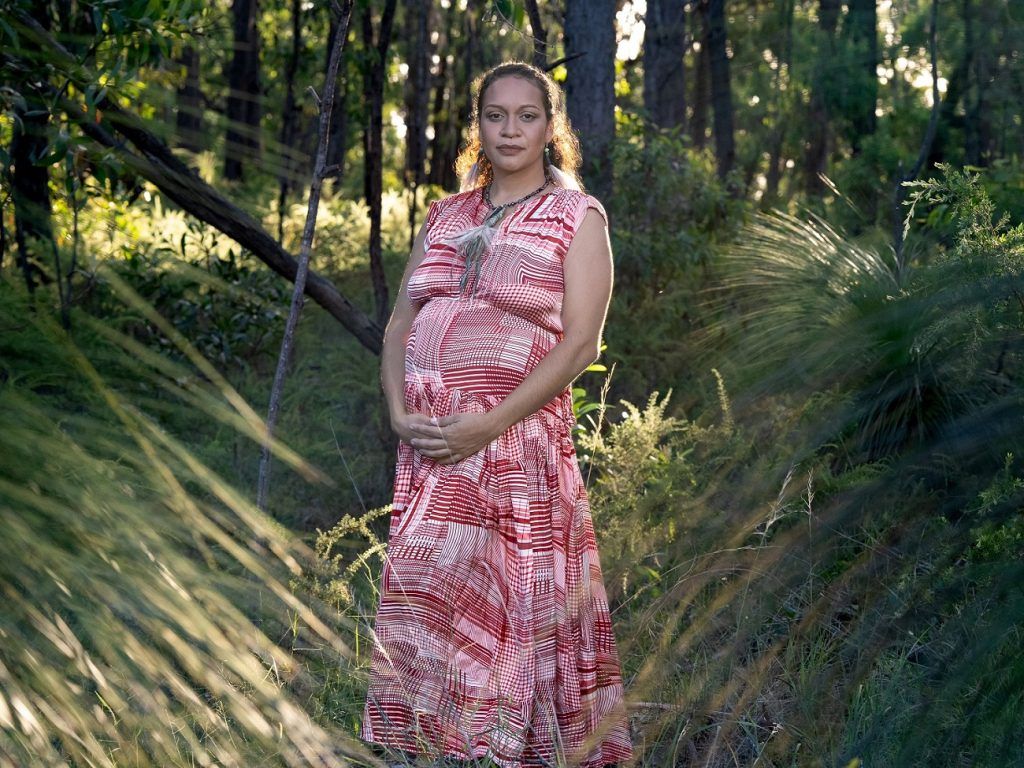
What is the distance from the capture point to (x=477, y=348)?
298 centimetres

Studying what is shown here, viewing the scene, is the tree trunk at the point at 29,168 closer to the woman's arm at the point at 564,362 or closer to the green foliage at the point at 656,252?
the woman's arm at the point at 564,362

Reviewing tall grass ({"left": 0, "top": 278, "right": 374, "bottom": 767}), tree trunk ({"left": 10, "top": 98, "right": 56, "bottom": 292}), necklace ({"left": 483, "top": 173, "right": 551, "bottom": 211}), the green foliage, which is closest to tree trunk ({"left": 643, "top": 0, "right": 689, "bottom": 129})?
the green foliage

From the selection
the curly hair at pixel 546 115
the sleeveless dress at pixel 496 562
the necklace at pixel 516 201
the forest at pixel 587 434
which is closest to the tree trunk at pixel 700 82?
the forest at pixel 587 434

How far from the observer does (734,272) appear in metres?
5.79

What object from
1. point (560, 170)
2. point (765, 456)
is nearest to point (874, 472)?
point (765, 456)

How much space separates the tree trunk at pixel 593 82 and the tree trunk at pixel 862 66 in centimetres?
644

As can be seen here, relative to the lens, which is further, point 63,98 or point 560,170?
point 63,98

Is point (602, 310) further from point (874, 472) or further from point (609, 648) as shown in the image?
point (874, 472)

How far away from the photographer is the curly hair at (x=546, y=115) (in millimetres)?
3146

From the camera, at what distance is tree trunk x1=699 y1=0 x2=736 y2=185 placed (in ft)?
41.5

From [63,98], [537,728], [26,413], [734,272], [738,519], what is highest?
[63,98]

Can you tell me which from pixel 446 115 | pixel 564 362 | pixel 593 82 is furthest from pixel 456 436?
pixel 446 115

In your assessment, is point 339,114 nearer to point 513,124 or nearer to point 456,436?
point 513,124

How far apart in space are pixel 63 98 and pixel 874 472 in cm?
262
